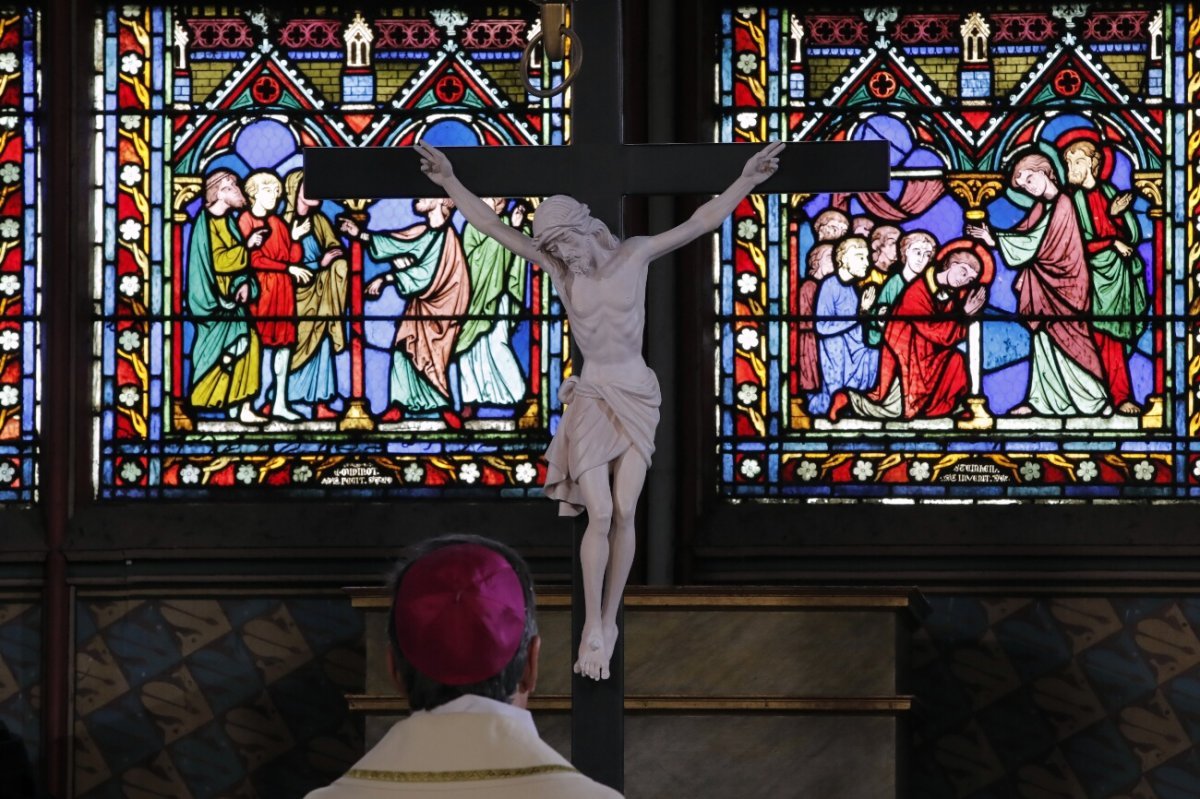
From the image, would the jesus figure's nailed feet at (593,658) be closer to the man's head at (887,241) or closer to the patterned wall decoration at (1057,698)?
the patterned wall decoration at (1057,698)

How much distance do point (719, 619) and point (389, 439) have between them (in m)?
2.31

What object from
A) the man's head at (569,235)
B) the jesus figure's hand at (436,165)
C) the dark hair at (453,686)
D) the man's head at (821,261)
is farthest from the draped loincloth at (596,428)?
the man's head at (821,261)

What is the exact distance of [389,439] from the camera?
27.2 ft

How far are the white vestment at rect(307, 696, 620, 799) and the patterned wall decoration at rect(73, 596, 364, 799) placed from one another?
510 centimetres

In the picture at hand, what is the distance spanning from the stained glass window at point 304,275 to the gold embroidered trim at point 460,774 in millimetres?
5342

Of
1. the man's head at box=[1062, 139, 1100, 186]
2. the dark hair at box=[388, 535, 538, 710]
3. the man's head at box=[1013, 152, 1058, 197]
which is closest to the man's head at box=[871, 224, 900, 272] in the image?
the man's head at box=[1013, 152, 1058, 197]

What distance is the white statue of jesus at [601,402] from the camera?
515 cm

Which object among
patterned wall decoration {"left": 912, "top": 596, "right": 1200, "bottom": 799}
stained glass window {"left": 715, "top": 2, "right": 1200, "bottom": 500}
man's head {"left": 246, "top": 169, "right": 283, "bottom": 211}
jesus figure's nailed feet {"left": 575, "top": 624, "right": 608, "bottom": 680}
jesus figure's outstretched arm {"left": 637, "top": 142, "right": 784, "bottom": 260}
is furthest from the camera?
man's head {"left": 246, "top": 169, "right": 283, "bottom": 211}

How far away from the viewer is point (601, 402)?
204 inches

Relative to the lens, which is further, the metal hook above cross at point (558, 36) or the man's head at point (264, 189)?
the man's head at point (264, 189)

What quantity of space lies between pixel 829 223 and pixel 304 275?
6.31ft

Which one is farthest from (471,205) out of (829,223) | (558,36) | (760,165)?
(829,223)

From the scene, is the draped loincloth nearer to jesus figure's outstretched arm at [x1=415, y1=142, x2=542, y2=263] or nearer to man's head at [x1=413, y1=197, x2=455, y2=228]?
jesus figure's outstretched arm at [x1=415, y1=142, x2=542, y2=263]

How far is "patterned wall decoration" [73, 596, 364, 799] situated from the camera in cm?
793
